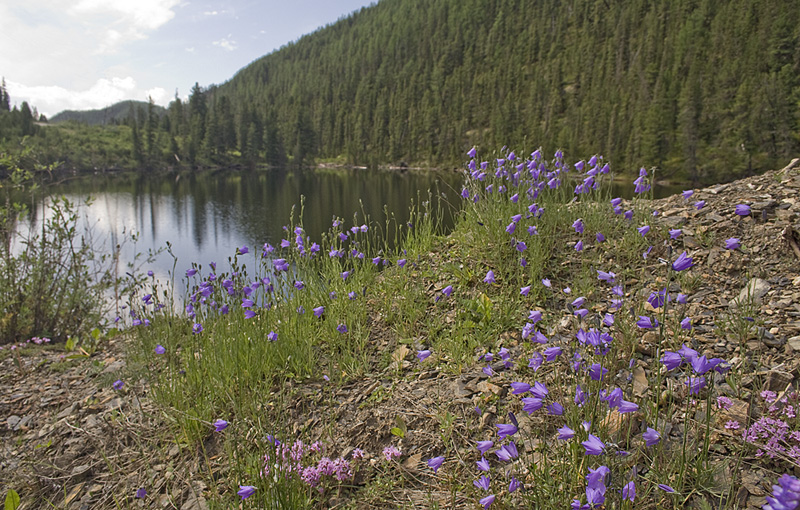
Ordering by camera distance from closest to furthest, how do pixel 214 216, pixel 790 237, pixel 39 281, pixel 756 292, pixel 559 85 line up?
pixel 756 292
pixel 790 237
pixel 39 281
pixel 214 216
pixel 559 85

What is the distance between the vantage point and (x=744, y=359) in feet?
7.02

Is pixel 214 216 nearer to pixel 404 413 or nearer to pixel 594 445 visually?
pixel 404 413

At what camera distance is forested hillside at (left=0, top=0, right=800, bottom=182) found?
46.3 metres

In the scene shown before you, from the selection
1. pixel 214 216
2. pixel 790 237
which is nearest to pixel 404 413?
pixel 790 237

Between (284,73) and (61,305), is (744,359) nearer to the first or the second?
(61,305)

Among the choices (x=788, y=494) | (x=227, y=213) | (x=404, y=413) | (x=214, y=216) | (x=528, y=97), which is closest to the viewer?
(x=788, y=494)

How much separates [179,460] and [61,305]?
506 centimetres

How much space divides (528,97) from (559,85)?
5789 millimetres

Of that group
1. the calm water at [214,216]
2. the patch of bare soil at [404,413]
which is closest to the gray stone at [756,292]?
the patch of bare soil at [404,413]

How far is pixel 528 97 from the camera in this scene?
81.4 meters

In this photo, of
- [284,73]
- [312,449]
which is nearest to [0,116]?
[284,73]

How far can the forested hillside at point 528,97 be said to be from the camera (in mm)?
46281

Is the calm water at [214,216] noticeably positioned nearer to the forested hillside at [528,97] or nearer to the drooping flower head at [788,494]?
the drooping flower head at [788,494]

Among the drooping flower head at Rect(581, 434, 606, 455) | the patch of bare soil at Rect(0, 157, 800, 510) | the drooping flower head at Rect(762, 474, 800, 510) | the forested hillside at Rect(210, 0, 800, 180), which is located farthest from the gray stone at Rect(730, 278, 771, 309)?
the forested hillside at Rect(210, 0, 800, 180)
